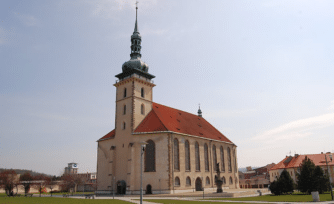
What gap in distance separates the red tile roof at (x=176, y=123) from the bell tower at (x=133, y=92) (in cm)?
176

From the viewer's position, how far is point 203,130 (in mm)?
60312

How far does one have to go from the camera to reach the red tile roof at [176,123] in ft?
161

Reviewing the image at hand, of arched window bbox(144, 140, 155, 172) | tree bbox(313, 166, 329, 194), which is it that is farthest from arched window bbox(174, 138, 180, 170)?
tree bbox(313, 166, 329, 194)

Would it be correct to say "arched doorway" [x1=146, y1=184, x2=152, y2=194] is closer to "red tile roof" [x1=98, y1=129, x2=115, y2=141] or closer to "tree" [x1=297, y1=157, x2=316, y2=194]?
"red tile roof" [x1=98, y1=129, x2=115, y2=141]

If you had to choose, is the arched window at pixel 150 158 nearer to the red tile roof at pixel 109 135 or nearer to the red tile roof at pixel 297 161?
the red tile roof at pixel 109 135

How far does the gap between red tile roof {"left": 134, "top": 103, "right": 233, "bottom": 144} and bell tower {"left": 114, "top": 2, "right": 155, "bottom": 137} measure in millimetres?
1757

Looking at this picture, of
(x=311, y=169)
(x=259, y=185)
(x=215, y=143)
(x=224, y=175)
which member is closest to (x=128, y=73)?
(x=215, y=143)

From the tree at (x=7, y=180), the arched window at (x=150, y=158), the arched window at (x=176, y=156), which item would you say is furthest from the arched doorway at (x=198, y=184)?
the tree at (x=7, y=180)

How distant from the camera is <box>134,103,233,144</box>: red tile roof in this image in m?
49.0

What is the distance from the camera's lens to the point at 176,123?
5375 centimetres

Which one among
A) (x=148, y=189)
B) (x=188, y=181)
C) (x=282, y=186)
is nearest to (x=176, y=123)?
(x=188, y=181)

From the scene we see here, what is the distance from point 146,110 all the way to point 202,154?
14731mm

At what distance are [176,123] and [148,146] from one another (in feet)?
28.4

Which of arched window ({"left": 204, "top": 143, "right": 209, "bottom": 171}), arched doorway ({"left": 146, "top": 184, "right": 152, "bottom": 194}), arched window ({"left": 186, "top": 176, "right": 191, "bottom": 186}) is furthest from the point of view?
arched window ({"left": 204, "top": 143, "right": 209, "bottom": 171})
